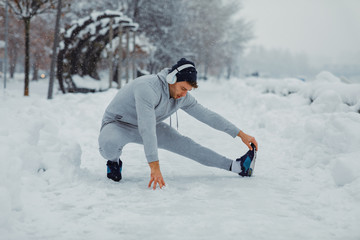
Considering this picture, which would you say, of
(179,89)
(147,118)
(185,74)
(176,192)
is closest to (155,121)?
(147,118)

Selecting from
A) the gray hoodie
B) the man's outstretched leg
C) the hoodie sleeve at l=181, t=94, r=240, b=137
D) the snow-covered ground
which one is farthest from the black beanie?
the snow-covered ground

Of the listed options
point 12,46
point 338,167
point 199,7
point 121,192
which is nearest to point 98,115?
point 121,192

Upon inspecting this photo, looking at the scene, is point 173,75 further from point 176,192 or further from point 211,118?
point 176,192

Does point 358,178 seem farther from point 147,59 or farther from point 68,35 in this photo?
point 147,59

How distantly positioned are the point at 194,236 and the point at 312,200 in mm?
1271

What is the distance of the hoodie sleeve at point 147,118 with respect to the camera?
9.88 ft

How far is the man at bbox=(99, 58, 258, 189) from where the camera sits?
3.07 meters

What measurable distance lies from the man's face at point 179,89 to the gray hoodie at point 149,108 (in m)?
0.05

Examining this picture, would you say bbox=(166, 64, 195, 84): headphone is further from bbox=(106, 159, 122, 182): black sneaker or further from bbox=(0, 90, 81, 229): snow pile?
bbox=(0, 90, 81, 229): snow pile

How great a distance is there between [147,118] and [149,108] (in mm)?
98

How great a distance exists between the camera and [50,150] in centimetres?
338

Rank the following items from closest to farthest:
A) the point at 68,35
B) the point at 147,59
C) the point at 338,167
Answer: the point at 338,167
the point at 68,35
the point at 147,59

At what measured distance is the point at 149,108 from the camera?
121 inches

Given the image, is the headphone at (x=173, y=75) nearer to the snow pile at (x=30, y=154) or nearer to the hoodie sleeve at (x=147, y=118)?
the hoodie sleeve at (x=147, y=118)
